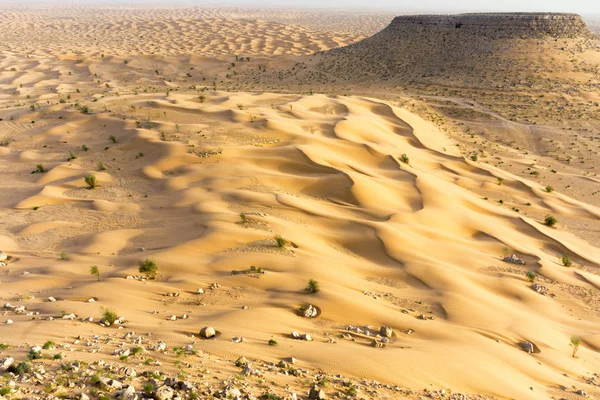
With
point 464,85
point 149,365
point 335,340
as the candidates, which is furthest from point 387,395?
point 464,85

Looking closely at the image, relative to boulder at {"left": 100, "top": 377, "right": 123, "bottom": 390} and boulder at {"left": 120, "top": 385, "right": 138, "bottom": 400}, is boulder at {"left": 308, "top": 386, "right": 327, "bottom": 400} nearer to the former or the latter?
boulder at {"left": 120, "top": 385, "right": 138, "bottom": 400}

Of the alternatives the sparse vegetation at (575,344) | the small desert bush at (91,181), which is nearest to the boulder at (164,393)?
the sparse vegetation at (575,344)

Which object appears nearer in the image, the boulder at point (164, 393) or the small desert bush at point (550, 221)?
the boulder at point (164, 393)

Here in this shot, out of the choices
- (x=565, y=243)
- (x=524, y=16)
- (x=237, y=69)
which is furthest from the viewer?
(x=237, y=69)

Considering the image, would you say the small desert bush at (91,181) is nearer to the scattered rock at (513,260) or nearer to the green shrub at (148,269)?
the green shrub at (148,269)

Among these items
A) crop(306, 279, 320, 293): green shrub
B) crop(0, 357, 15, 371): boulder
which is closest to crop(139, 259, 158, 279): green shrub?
crop(306, 279, 320, 293): green shrub

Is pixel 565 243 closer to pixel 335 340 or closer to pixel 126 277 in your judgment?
pixel 335 340
